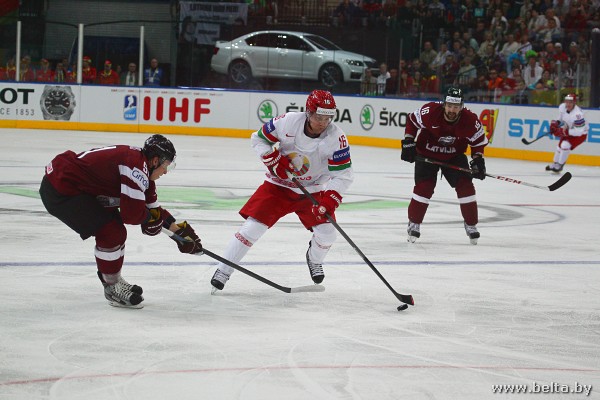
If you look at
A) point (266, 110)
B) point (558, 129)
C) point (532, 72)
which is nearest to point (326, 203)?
point (558, 129)

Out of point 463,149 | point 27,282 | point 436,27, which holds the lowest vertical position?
point 27,282

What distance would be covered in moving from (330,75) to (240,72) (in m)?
1.69

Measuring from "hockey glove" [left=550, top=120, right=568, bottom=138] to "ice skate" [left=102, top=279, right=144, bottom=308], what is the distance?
10321 millimetres

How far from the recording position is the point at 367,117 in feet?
57.1

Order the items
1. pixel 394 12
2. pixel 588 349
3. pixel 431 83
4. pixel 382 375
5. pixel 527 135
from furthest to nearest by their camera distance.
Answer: pixel 394 12
pixel 431 83
pixel 527 135
pixel 588 349
pixel 382 375

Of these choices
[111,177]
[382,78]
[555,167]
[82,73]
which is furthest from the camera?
[82,73]

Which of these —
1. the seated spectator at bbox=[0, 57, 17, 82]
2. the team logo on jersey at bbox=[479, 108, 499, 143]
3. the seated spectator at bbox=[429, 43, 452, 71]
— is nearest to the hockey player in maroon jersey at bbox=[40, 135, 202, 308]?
the team logo on jersey at bbox=[479, 108, 499, 143]

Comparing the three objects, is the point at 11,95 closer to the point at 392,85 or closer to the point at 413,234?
the point at 392,85

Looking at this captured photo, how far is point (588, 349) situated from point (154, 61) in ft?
48.4

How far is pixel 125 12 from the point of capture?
1953cm

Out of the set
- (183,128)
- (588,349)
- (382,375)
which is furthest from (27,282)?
(183,128)

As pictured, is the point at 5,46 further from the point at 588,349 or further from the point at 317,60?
the point at 588,349

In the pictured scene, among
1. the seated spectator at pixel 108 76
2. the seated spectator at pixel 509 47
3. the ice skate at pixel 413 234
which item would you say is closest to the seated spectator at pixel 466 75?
the seated spectator at pixel 509 47

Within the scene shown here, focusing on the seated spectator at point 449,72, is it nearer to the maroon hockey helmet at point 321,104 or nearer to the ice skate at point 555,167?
the ice skate at point 555,167
